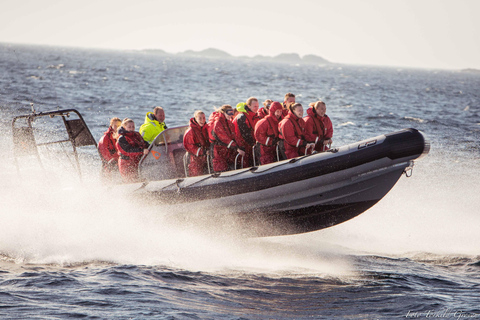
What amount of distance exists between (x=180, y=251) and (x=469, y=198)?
18.4 ft

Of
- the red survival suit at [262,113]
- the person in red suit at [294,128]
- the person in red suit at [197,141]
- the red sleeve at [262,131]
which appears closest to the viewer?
the person in red suit at [294,128]

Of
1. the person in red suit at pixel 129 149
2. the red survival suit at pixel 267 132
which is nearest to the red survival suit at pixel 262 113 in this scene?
the red survival suit at pixel 267 132

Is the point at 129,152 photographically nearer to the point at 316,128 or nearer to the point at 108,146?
the point at 108,146

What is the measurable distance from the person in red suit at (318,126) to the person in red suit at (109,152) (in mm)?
2656

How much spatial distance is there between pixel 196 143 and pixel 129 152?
3.05 ft

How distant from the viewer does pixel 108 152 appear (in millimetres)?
Answer: 7441

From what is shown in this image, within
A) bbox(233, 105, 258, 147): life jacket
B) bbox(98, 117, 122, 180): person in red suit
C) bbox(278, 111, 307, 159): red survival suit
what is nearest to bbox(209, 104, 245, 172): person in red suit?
bbox(233, 105, 258, 147): life jacket

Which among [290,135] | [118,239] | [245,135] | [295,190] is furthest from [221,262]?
[290,135]

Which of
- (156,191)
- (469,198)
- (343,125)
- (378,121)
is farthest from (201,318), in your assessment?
(378,121)

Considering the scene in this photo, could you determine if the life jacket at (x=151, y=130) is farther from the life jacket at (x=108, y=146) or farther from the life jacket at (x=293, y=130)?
the life jacket at (x=293, y=130)

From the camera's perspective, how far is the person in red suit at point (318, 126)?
6.76 metres

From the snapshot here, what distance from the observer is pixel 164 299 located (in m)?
5.23

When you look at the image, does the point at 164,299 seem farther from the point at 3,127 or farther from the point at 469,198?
the point at 3,127

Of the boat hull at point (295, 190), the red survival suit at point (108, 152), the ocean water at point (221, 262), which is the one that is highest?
the red survival suit at point (108, 152)
